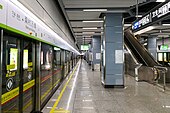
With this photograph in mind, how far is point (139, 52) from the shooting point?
1319 centimetres

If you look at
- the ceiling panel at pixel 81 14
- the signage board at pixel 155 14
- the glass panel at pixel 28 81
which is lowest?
the glass panel at pixel 28 81

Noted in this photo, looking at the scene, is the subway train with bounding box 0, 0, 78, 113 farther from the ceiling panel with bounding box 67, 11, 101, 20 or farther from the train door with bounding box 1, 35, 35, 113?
the ceiling panel with bounding box 67, 11, 101, 20

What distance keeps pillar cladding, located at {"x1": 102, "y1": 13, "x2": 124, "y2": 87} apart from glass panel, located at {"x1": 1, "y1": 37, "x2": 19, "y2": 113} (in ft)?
18.8

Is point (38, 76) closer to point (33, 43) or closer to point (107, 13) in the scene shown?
point (33, 43)

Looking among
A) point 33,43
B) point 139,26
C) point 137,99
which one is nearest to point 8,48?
Result: point 33,43

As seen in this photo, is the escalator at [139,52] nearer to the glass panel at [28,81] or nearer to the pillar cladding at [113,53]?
the pillar cladding at [113,53]

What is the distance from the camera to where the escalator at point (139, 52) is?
12362mm

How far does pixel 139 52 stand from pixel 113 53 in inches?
218

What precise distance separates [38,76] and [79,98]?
216 centimetres

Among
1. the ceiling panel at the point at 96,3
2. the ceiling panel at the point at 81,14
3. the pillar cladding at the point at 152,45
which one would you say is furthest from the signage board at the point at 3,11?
the pillar cladding at the point at 152,45

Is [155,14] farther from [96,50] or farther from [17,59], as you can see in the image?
[96,50]

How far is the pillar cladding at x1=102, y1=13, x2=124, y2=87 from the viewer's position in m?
8.40

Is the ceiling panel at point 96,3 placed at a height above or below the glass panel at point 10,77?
above

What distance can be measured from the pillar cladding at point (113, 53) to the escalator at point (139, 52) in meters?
4.72
